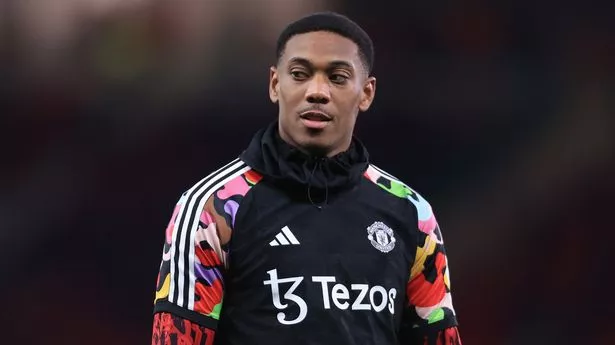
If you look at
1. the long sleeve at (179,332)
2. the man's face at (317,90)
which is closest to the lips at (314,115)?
the man's face at (317,90)

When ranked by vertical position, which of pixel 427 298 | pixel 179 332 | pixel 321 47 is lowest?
pixel 179 332

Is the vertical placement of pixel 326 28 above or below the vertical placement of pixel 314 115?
above

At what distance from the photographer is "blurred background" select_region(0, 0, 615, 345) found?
10.6 ft

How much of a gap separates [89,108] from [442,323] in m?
1.65

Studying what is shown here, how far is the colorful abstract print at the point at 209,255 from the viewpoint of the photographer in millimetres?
1754

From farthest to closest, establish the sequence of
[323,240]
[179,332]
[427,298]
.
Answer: [427,298], [323,240], [179,332]

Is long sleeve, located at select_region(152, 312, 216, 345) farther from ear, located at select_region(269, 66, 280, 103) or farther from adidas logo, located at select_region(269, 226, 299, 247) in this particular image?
ear, located at select_region(269, 66, 280, 103)

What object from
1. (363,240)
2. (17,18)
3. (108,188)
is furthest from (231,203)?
(17,18)

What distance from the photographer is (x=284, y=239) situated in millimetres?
1814

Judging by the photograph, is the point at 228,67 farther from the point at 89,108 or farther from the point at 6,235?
the point at 6,235

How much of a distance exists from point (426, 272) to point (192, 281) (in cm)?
44

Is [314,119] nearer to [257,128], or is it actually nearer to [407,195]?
[407,195]

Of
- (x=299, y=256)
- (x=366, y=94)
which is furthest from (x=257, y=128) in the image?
(x=299, y=256)

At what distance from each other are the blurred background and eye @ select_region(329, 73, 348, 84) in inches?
54.9
